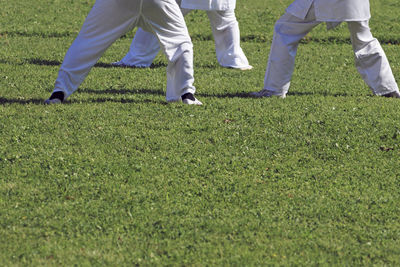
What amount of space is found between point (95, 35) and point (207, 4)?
2706 mm

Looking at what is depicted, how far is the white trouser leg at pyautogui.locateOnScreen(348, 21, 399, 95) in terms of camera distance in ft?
25.6

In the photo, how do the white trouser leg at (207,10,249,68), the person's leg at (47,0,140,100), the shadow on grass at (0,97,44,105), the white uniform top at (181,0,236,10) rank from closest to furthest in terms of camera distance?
the person's leg at (47,0,140,100) → the shadow on grass at (0,97,44,105) → the white uniform top at (181,0,236,10) → the white trouser leg at (207,10,249,68)

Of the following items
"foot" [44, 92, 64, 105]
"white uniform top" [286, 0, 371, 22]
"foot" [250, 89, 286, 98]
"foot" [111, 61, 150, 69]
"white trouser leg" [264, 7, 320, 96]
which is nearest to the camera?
"foot" [44, 92, 64, 105]

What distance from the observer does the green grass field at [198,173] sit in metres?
4.36

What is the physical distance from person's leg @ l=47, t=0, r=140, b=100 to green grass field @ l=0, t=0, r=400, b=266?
0.31m

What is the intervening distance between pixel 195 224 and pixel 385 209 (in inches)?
54.7

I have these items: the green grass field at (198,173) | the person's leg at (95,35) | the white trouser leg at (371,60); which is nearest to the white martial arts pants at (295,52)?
the white trouser leg at (371,60)

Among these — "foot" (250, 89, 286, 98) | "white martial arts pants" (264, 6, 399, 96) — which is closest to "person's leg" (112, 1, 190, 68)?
"foot" (250, 89, 286, 98)

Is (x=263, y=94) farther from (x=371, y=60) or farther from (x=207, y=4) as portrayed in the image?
(x=207, y=4)

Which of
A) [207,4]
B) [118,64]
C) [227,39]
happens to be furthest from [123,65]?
[227,39]

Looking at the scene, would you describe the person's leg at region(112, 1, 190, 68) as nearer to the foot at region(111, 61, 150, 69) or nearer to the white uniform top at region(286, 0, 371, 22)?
the foot at region(111, 61, 150, 69)

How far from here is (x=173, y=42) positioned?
717 centimetres

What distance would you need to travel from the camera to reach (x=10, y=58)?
31.7 feet

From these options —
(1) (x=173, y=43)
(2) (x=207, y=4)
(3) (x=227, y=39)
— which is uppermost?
(1) (x=173, y=43)
